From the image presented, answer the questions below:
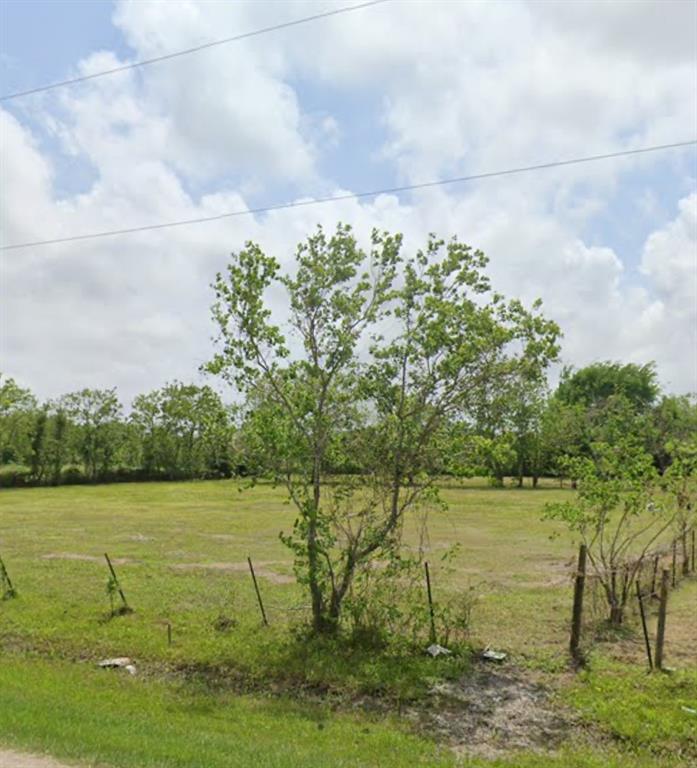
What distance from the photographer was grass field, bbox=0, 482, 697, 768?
25.8ft

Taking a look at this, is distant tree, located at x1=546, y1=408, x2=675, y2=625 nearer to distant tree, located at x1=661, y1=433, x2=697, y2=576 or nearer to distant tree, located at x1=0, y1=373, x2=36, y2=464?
distant tree, located at x1=661, y1=433, x2=697, y2=576

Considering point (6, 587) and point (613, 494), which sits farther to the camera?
point (6, 587)

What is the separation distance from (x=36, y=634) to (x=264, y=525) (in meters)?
22.6

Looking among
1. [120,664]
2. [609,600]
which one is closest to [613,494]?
[609,600]

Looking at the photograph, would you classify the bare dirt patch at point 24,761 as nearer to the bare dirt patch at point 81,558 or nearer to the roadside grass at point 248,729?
the roadside grass at point 248,729

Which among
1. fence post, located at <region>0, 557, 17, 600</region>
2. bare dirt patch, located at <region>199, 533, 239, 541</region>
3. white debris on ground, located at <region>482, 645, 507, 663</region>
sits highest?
white debris on ground, located at <region>482, 645, 507, 663</region>

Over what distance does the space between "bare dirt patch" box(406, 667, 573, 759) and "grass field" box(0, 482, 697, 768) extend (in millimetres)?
255

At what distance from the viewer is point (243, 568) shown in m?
21.6

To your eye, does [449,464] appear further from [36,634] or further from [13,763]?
[36,634]

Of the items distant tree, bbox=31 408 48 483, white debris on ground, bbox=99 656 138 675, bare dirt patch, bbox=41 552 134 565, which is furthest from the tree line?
white debris on ground, bbox=99 656 138 675

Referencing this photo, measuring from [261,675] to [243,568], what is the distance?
10829mm

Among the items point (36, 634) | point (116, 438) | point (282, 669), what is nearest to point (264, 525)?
point (36, 634)

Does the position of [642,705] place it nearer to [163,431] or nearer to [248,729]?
[248,729]

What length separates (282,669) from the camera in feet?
36.4
